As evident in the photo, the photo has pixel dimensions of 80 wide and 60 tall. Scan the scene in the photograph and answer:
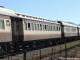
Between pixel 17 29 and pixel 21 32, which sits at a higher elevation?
pixel 17 29

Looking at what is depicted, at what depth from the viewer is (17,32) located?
27.5 metres

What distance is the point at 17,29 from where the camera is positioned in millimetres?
27703

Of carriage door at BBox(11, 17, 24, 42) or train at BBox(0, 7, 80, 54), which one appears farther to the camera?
carriage door at BBox(11, 17, 24, 42)

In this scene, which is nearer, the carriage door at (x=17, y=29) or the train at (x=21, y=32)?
the train at (x=21, y=32)

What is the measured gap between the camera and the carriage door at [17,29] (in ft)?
86.4

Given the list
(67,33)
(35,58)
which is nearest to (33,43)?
(35,58)

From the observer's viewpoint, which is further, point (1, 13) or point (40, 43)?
point (40, 43)

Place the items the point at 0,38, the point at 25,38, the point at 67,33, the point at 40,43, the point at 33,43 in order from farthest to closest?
the point at 67,33, the point at 40,43, the point at 33,43, the point at 25,38, the point at 0,38

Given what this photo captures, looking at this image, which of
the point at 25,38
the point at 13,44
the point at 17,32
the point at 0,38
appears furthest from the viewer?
the point at 25,38

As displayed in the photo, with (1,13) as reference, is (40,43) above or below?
below

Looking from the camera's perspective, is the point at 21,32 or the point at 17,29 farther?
the point at 21,32

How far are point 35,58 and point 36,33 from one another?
46.2 feet

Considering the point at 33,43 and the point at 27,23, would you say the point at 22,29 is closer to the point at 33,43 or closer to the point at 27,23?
the point at 27,23

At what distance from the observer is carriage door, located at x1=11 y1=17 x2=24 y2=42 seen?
2634cm
